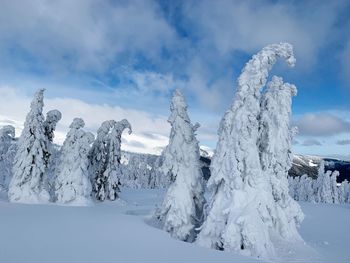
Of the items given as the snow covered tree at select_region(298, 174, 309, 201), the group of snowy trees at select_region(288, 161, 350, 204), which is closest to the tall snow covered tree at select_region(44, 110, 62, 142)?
the group of snowy trees at select_region(288, 161, 350, 204)

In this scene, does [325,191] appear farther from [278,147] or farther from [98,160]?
[278,147]

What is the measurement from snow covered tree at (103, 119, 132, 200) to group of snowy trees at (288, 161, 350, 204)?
66.8 metres

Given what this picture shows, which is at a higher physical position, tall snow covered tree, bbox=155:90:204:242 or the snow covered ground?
tall snow covered tree, bbox=155:90:204:242

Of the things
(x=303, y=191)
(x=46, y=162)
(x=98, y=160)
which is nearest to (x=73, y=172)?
(x=46, y=162)

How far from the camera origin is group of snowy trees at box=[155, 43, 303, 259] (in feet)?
62.8

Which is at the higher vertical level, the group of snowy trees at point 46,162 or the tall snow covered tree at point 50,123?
the tall snow covered tree at point 50,123

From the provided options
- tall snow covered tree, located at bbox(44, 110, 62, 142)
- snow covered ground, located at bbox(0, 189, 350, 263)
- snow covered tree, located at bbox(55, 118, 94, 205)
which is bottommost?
snow covered ground, located at bbox(0, 189, 350, 263)

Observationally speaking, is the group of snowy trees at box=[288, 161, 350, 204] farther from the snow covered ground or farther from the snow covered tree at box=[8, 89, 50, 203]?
the snow covered ground

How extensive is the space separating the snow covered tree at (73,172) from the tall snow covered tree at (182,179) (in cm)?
1554

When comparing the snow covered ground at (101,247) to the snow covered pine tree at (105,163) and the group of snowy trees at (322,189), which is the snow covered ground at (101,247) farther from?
the group of snowy trees at (322,189)

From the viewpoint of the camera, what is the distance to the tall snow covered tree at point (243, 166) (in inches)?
767

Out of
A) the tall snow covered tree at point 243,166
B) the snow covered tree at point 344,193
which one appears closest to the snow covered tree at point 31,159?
the tall snow covered tree at point 243,166

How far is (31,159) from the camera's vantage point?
36.8 m

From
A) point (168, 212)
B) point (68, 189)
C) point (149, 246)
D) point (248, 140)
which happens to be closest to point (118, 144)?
point (68, 189)
